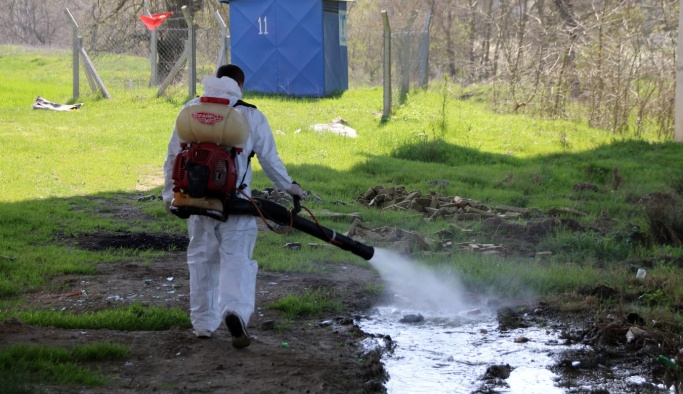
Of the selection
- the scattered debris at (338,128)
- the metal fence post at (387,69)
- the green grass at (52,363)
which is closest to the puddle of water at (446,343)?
the green grass at (52,363)

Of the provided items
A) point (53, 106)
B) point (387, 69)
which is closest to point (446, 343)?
point (387, 69)

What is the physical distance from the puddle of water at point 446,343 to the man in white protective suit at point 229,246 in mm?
1065

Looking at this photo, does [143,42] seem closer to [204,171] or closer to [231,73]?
[231,73]

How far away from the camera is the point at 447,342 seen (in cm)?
632

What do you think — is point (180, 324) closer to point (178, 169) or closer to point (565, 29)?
point (178, 169)

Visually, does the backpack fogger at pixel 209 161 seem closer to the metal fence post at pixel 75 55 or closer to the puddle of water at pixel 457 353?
the puddle of water at pixel 457 353

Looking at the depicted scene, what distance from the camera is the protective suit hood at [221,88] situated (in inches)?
223

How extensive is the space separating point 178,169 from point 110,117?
14.5m

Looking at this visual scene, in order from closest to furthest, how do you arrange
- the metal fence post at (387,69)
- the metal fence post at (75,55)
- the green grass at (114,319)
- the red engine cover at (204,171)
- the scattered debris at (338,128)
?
the red engine cover at (204,171), the green grass at (114,319), the scattered debris at (338,128), the metal fence post at (387,69), the metal fence post at (75,55)

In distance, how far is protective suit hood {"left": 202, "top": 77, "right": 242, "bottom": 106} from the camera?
567cm

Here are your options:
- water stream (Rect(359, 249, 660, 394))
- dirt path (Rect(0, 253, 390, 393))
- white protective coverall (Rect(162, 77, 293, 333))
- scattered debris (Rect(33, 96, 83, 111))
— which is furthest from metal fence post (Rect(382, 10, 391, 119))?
white protective coverall (Rect(162, 77, 293, 333))

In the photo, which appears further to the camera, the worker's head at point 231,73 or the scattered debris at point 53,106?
the scattered debris at point 53,106

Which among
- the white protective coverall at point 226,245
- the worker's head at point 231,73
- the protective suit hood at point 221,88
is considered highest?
the worker's head at point 231,73

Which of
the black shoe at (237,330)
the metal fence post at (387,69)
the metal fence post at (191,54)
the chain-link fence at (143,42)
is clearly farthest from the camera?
the chain-link fence at (143,42)
